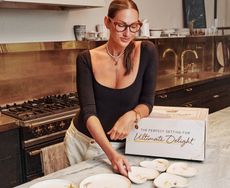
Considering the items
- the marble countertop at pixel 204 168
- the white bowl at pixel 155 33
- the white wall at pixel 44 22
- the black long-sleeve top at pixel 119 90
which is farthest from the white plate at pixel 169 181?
the white bowl at pixel 155 33

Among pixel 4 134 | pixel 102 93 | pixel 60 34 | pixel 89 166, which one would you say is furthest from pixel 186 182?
pixel 60 34

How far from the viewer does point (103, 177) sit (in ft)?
4.17

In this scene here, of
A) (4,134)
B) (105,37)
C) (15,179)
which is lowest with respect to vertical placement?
(15,179)

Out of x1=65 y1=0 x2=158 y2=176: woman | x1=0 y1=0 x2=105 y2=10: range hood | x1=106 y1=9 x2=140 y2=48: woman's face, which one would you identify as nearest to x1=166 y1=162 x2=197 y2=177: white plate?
x1=65 y1=0 x2=158 y2=176: woman

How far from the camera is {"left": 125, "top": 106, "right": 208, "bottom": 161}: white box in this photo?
1415 millimetres

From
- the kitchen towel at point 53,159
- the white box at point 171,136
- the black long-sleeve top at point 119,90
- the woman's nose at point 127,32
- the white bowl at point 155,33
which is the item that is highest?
the woman's nose at point 127,32

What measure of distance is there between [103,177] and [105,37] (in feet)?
7.09

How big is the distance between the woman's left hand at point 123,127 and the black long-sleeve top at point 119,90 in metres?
0.14

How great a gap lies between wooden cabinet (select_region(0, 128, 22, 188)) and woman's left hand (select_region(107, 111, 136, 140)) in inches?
37.8

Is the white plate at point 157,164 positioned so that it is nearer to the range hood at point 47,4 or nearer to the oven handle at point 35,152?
the oven handle at point 35,152

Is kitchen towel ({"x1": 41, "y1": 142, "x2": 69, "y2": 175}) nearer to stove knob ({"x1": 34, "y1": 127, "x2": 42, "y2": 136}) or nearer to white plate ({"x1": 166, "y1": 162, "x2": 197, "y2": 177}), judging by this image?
stove knob ({"x1": 34, "y1": 127, "x2": 42, "y2": 136})

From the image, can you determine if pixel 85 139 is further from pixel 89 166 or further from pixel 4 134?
pixel 4 134

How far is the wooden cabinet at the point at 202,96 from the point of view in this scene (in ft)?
11.2

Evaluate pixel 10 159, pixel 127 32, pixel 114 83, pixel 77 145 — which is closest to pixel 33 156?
pixel 10 159
